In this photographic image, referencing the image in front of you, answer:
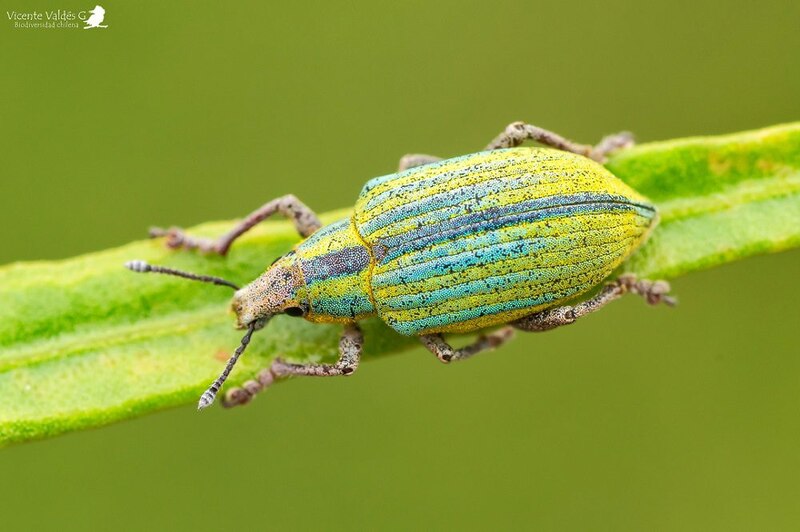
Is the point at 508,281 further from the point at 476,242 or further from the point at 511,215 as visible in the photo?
the point at 511,215

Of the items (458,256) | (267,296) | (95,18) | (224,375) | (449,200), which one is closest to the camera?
(458,256)

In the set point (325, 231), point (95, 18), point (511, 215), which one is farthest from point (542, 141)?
point (95, 18)

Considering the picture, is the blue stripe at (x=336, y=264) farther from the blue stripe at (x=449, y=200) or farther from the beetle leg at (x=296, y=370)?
the beetle leg at (x=296, y=370)

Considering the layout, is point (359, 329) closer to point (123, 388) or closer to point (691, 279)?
point (123, 388)

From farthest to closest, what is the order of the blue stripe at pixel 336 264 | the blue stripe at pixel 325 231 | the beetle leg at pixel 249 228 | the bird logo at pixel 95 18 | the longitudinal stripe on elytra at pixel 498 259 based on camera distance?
the bird logo at pixel 95 18
the beetle leg at pixel 249 228
the blue stripe at pixel 325 231
the blue stripe at pixel 336 264
the longitudinal stripe on elytra at pixel 498 259

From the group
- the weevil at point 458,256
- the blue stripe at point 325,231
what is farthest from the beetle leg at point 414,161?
the blue stripe at point 325,231

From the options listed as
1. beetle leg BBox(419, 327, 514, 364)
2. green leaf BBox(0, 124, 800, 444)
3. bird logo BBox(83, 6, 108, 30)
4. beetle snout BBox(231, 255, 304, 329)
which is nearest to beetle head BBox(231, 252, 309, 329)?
beetle snout BBox(231, 255, 304, 329)

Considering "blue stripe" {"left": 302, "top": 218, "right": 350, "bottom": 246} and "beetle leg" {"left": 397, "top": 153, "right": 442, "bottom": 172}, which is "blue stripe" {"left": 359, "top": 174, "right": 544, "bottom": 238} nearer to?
"blue stripe" {"left": 302, "top": 218, "right": 350, "bottom": 246}
